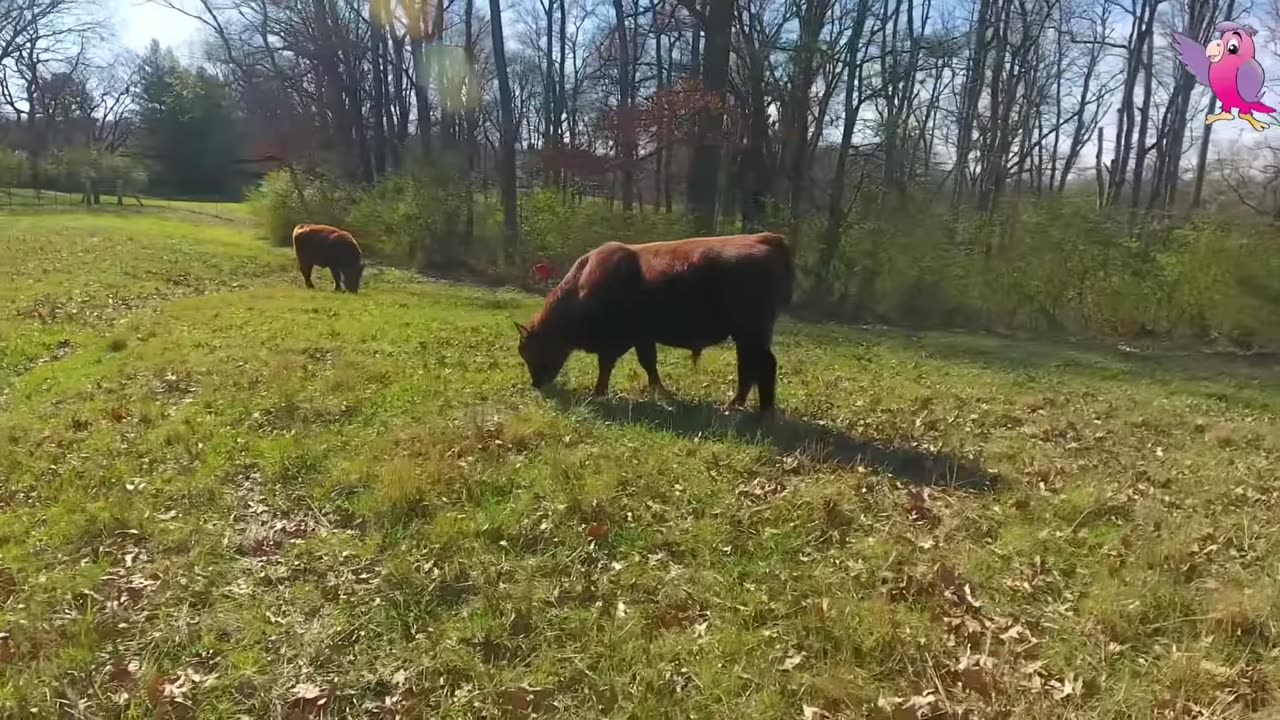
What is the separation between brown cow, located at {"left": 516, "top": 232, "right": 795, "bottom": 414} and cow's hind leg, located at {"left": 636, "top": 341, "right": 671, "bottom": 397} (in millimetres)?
13

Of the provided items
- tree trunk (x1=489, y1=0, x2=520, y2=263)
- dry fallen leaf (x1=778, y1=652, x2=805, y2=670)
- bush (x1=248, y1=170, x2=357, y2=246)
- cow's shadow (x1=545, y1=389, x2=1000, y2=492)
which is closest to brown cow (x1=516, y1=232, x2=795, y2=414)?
cow's shadow (x1=545, y1=389, x2=1000, y2=492)

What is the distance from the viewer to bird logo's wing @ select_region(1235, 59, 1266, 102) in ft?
50.3

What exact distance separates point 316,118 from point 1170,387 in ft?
122

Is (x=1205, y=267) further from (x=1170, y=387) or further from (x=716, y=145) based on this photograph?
(x=716, y=145)

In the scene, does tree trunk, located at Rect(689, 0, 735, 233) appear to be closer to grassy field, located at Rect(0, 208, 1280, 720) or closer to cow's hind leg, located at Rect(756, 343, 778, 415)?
grassy field, located at Rect(0, 208, 1280, 720)

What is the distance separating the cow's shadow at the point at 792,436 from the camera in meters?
6.29

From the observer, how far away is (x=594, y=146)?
31.7m

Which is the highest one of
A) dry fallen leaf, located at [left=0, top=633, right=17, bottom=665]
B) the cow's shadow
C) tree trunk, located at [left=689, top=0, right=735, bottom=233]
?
tree trunk, located at [left=689, top=0, right=735, bottom=233]

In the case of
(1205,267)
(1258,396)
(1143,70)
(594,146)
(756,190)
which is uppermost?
(1143,70)

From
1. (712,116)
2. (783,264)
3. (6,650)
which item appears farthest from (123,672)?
(712,116)

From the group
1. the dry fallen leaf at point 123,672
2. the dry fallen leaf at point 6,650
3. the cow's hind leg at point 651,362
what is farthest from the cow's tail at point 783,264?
the dry fallen leaf at point 6,650

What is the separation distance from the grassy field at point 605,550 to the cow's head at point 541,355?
0.28 meters

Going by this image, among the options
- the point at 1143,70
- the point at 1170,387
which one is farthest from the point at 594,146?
the point at 1170,387

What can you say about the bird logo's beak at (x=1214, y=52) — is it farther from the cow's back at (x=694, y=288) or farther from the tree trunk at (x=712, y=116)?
the cow's back at (x=694, y=288)
